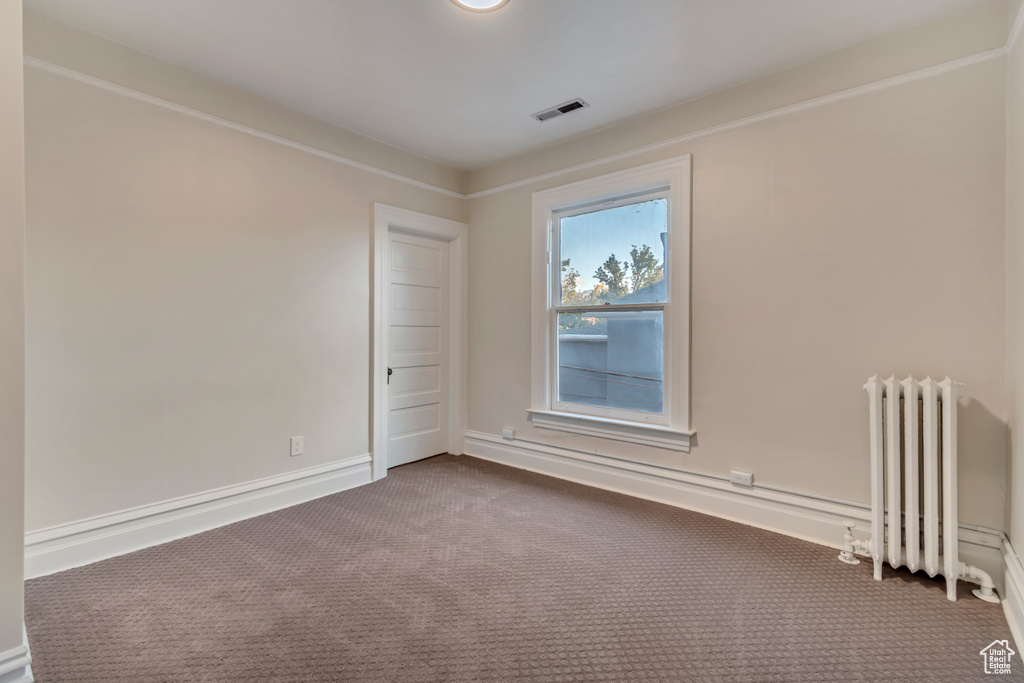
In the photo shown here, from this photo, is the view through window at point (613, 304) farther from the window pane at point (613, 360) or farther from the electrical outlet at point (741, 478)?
the electrical outlet at point (741, 478)

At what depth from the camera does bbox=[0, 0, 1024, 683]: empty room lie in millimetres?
1755

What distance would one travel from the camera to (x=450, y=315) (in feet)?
14.2

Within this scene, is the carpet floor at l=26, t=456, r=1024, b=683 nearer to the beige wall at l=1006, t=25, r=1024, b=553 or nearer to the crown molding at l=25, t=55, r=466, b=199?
the beige wall at l=1006, t=25, r=1024, b=553

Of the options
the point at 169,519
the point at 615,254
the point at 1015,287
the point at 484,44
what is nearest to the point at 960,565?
the point at 1015,287

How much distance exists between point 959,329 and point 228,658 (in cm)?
338

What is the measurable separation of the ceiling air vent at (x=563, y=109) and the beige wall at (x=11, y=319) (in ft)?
8.27

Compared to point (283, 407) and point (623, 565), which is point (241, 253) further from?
point (623, 565)

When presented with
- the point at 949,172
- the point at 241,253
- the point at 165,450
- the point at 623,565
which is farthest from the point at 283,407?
the point at 949,172

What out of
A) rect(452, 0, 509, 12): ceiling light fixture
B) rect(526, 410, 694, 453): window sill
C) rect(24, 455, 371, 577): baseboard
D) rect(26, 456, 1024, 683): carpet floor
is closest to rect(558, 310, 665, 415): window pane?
rect(526, 410, 694, 453): window sill

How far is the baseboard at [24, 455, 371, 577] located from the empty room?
16 mm

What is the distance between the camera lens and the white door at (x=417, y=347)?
389 cm

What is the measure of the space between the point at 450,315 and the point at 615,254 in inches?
65.8

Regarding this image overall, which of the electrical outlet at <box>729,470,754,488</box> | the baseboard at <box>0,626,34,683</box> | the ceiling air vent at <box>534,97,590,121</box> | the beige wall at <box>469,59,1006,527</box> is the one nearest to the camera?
the baseboard at <box>0,626,34,683</box>

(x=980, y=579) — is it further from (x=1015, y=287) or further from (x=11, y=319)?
(x=11, y=319)
